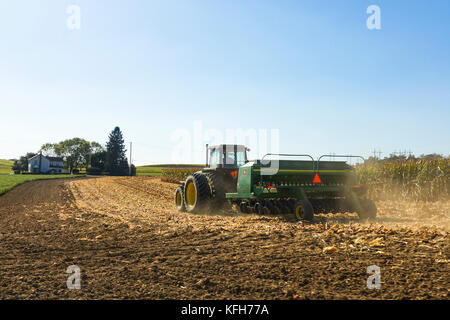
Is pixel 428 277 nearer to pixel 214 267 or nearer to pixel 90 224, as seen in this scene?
pixel 214 267

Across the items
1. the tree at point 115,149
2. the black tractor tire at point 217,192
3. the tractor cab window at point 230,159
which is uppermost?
the tree at point 115,149

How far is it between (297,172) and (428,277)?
5751 millimetres

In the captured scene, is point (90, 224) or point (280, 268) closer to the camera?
point (280, 268)

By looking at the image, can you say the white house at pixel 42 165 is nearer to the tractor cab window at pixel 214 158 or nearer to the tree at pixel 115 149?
the tree at pixel 115 149

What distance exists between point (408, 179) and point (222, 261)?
12513 millimetres

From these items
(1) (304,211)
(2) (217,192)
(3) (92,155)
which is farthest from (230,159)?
(3) (92,155)

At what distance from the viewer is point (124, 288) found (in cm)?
459

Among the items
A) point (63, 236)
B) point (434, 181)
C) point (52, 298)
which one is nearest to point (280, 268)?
point (52, 298)

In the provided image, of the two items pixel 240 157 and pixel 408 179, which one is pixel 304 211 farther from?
pixel 408 179

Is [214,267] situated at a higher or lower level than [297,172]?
lower

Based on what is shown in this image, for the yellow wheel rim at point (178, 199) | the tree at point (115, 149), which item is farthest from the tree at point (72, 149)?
the yellow wheel rim at point (178, 199)

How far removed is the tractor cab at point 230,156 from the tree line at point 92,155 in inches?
2210

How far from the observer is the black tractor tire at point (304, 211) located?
934 centimetres
